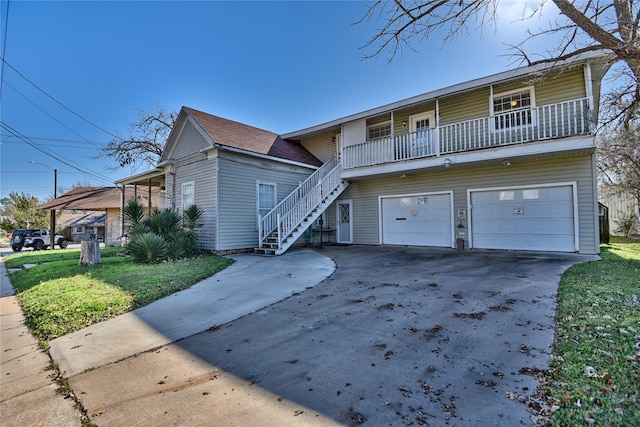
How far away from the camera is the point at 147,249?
9.42 metres

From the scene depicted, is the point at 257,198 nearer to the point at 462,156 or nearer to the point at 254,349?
the point at 462,156

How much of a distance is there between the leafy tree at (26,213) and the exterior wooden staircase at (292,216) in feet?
120

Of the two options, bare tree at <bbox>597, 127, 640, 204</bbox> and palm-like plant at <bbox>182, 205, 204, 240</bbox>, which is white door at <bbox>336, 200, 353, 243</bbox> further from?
bare tree at <bbox>597, 127, 640, 204</bbox>

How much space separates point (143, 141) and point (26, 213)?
2298 cm

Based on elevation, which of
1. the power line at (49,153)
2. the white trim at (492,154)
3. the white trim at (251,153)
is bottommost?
the white trim at (492,154)

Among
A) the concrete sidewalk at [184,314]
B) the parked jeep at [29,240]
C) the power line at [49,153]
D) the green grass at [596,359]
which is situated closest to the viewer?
the green grass at [596,359]

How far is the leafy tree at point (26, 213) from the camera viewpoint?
33875 mm

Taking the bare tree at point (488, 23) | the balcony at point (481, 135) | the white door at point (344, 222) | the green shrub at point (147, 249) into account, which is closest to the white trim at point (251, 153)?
the balcony at point (481, 135)

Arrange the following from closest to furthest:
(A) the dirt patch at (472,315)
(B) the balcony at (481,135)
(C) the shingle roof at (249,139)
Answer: (A) the dirt patch at (472,315) → (B) the balcony at (481,135) → (C) the shingle roof at (249,139)

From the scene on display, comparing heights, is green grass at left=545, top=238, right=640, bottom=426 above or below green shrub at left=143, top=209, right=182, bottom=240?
below

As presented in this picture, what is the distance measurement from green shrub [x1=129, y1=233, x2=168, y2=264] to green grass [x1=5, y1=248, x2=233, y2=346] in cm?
38

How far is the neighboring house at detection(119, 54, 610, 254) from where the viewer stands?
30.1ft

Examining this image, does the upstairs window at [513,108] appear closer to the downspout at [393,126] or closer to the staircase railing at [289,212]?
the downspout at [393,126]

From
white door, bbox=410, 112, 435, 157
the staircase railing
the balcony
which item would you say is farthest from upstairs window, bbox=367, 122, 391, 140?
the staircase railing
